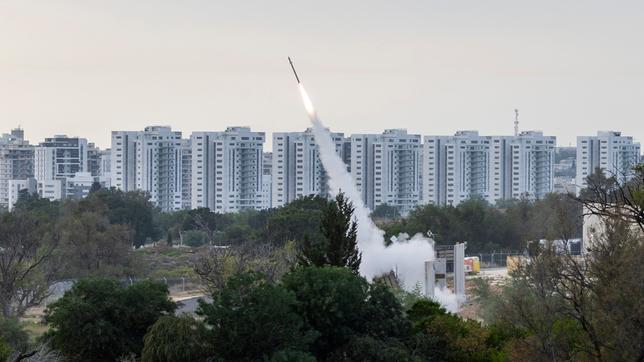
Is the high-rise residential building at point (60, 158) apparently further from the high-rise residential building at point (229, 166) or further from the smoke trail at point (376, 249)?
the smoke trail at point (376, 249)

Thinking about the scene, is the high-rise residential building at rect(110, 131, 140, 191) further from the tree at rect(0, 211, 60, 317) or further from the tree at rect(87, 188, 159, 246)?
the tree at rect(0, 211, 60, 317)

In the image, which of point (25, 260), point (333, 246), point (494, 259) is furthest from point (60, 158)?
point (333, 246)

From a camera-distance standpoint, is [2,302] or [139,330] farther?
[2,302]

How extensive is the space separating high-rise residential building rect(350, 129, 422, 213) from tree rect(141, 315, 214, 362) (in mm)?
100437

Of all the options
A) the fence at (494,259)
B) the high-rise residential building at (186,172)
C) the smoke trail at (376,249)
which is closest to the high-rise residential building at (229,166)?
the high-rise residential building at (186,172)

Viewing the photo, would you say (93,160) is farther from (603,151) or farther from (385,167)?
(603,151)

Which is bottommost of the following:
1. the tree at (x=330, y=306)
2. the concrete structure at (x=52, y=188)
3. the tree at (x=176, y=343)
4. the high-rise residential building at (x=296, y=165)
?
the tree at (x=176, y=343)

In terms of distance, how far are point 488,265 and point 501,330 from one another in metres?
41.2

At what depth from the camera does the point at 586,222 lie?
1652 inches

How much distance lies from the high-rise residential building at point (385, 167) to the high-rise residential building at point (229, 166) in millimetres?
9385

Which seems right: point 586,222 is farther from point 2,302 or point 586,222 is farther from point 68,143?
point 68,143

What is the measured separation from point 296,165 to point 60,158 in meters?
33.7

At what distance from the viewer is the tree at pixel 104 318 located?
2759cm

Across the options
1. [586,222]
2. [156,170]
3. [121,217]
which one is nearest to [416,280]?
[586,222]
